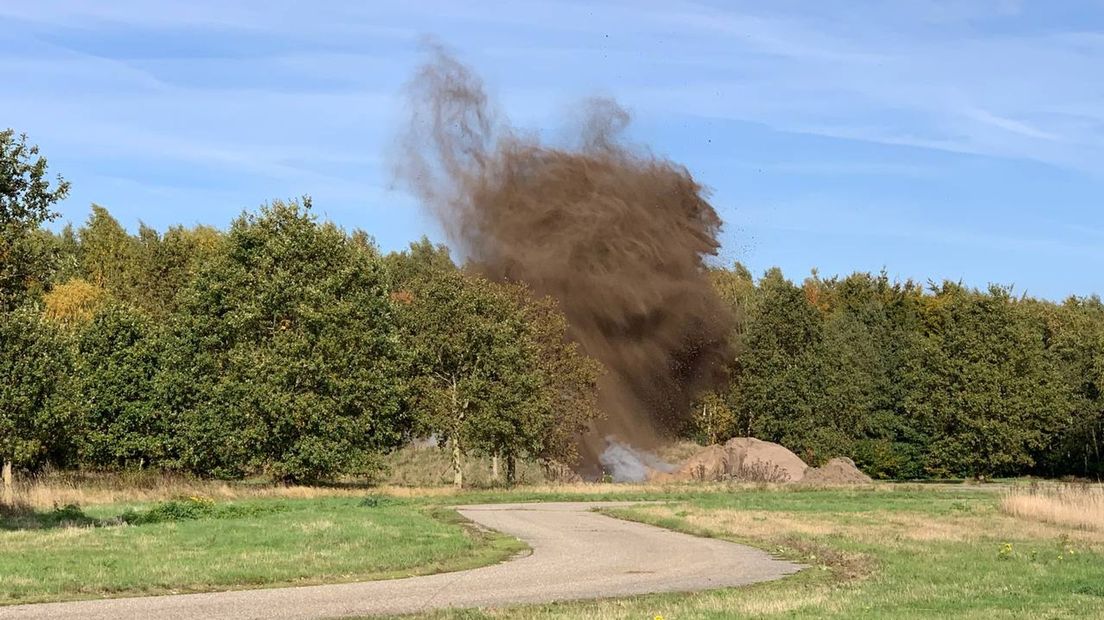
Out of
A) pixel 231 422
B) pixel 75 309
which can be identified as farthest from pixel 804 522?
pixel 75 309

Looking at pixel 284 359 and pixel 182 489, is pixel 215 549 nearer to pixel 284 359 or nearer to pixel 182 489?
pixel 182 489

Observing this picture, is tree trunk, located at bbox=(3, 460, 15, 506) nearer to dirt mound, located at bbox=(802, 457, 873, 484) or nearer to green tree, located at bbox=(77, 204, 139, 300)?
green tree, located at bbox=(77, 204, 139, 300)

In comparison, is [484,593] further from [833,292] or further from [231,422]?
[833,292]

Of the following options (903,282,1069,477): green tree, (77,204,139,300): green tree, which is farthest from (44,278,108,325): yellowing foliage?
(903,282,1069,477): green tree

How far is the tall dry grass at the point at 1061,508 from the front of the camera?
32656mm

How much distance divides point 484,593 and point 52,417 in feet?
96.0

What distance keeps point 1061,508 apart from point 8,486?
122ft

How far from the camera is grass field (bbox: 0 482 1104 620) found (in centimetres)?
1670

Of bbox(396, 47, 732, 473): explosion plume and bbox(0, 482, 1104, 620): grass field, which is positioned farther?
bbox(396, 47, 732, 473): explosion plume

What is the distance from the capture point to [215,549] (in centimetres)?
2345

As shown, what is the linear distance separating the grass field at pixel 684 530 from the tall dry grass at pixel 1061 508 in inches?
3.4

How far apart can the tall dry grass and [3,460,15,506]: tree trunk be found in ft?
108

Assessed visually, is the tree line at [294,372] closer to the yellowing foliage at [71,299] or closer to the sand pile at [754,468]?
the yellowing foliage at [71,299]

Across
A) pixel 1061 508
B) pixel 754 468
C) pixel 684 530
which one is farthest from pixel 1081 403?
pixel 684 530
